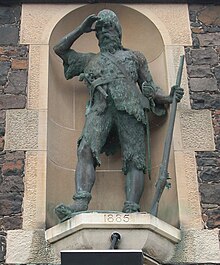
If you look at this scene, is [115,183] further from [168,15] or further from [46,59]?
[168,15]

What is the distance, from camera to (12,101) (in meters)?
5.95

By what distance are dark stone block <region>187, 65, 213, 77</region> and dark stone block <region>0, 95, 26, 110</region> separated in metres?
1.49

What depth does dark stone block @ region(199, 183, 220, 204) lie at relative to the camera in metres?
5.54

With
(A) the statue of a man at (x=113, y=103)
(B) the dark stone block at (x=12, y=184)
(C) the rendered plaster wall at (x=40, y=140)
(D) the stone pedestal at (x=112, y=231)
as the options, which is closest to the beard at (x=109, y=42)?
(A) the statue of a man at (x=113, y=103)

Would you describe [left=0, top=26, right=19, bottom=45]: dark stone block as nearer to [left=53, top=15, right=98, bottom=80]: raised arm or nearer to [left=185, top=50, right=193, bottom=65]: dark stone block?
[left=53, top=15, right=98, bottom=80]: raised arm

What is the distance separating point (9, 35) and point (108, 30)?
0.95 meters

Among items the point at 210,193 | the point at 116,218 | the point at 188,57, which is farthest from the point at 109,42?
the point at 116,218

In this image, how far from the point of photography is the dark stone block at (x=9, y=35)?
6.29 m

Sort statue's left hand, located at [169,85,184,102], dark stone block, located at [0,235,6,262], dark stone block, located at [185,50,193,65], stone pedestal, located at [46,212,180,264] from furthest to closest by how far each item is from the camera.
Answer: dark stone block, located at [185,50,193,65]
statue's left hand, located at [169,85,184,102]
dark stone block, located at [0,235,6,262]
stone pedestal, located at [46,212,180,264]

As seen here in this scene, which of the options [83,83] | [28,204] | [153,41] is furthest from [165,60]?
[28,204]

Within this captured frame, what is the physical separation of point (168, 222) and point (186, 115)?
0.95 m

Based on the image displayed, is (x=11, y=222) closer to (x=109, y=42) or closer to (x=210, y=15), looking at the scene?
(x=109, y=42)

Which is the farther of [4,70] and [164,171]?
[4,70]

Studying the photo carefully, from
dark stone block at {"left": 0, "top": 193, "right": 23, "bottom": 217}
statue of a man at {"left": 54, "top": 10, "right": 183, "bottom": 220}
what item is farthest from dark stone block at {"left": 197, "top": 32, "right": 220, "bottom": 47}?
dark stone block at {"left": 0, "top": 193, "right": 23, "bottom": 217}
